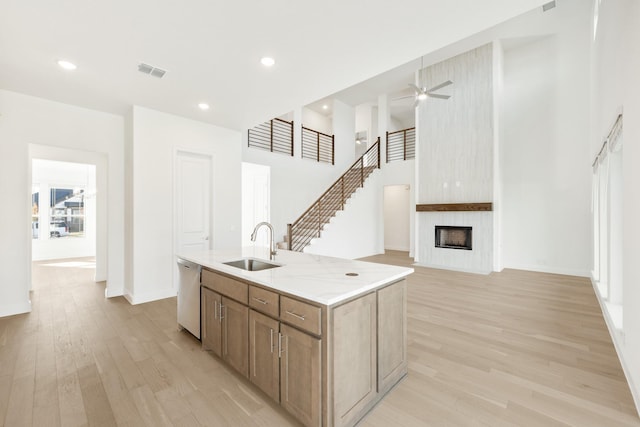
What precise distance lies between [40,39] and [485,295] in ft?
21.3

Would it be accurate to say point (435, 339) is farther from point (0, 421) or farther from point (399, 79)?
point (399, 79)

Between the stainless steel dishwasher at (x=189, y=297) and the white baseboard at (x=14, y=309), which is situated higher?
the stainless steel dishwasher at (x=189, y=297)

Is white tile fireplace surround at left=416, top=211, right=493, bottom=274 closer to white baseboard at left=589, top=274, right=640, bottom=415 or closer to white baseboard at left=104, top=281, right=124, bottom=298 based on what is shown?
white baseboard at left=589, top=274, right=640, bottom=415

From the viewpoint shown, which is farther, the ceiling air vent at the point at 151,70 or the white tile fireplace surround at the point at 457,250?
the white tile fireplace surround at the point at 457,250

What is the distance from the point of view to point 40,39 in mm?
2594

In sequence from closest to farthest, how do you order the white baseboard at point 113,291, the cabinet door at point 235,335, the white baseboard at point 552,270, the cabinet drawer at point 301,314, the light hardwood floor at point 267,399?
the cabinet drawer at point 301,314, the light hardwood floor at point 267,399, the cabinet door at point 235,335, the white baseboard at point 113,291, the white baseboard at point 552,270

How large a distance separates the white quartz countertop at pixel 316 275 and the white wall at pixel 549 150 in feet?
19.5

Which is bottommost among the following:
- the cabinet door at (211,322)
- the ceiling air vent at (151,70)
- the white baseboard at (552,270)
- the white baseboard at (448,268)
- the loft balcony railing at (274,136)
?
the white baseboard at (448,268)

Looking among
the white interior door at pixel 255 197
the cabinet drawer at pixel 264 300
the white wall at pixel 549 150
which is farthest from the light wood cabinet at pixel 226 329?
the white wall at pixel 549 150

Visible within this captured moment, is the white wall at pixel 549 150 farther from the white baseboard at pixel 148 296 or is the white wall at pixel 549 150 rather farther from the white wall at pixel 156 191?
the white baseboard at pixel 148 296

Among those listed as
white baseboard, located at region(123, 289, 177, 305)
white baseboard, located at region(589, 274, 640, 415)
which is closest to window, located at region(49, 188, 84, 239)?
white baseboard, located at region(123, 289, 177, 305)

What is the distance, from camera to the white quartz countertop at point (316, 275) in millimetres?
1733

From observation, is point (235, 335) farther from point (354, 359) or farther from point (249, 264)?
point (354, 359)

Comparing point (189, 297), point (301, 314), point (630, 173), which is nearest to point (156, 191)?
point (189, 297)
